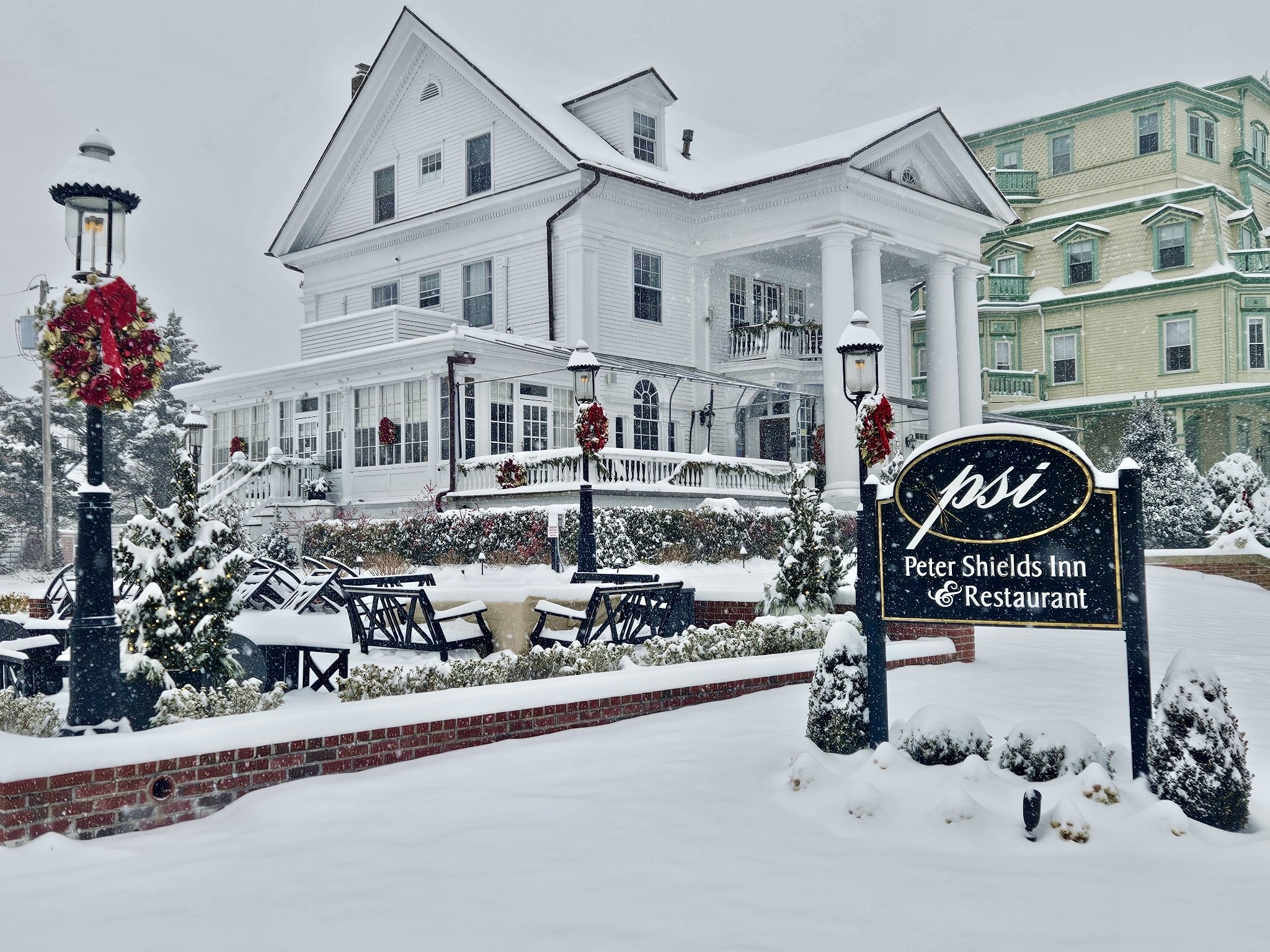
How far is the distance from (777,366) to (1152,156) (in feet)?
54.8

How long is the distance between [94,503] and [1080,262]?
34528mm

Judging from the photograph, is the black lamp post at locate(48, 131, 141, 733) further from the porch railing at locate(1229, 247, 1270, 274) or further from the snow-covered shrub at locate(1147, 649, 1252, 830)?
the porch railing at locate(1229, 247, 1270, 274)

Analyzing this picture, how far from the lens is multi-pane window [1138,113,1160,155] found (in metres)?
35.2

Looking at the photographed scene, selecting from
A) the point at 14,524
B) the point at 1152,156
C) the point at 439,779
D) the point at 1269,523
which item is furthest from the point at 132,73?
the point at 439,779

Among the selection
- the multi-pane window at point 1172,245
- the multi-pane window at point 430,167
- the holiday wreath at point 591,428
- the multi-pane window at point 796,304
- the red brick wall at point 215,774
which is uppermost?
the multi-pane window at point 430,167

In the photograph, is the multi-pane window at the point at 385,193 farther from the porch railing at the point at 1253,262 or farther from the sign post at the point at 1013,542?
the sign post at the point at 1013,542

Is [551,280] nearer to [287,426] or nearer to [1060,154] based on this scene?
[287,426]

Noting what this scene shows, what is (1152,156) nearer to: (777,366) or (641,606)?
(777,366)

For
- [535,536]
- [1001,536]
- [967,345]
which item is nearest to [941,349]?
[967,345]

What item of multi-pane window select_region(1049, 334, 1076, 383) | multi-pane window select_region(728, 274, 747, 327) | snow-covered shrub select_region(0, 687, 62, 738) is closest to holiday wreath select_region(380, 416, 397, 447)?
multi-pane window select_region(728, 274, 747, 327)

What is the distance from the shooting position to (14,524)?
37.6 m

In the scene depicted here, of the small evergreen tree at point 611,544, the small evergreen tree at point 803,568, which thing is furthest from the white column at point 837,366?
the small evergreen tree at point 803,568

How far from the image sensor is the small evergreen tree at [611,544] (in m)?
19.2

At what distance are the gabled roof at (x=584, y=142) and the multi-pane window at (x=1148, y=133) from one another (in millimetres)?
8684
